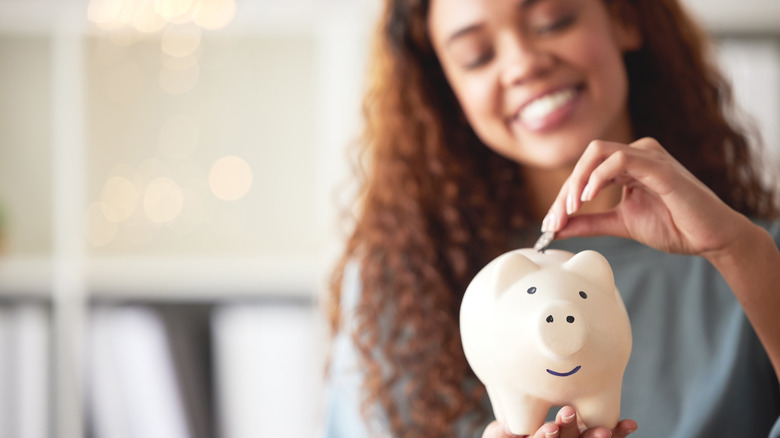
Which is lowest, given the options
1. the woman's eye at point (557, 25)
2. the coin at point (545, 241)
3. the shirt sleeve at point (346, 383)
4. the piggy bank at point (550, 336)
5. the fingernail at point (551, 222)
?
the shirt sleeve at point (346, 383)

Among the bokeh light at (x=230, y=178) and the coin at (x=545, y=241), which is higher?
the bokeh light at (x=230, y=178)

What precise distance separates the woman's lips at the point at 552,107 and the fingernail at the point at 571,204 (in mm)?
156

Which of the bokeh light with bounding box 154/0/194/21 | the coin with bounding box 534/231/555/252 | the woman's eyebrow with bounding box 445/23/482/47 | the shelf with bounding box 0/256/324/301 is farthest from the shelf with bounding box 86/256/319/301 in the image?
the coin with bounding box 534/231/555/252

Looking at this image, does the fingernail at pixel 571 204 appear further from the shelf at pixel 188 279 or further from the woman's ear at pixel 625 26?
the shelf at pixel 188 279

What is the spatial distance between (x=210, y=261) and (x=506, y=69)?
1175 millimetres

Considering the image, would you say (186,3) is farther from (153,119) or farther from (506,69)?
(506,69)

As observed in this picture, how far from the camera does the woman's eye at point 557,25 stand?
0.72 m

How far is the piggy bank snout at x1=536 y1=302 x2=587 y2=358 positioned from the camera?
1.69 feet

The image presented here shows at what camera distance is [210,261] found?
173 cm

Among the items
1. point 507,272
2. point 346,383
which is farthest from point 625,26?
point 346,383

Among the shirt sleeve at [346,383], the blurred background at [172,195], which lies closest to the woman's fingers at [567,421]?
the shirt sleeve at [346,383]

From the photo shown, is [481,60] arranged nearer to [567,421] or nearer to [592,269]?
[592,269]

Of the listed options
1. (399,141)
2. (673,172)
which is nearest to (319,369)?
(399,141)

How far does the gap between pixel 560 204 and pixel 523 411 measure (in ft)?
0.55
